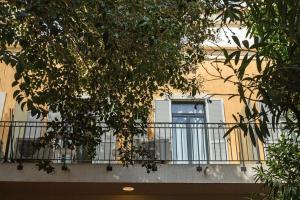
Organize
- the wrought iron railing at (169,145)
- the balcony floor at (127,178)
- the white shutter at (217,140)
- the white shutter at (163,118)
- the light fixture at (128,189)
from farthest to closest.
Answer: the white shutter at (163,118) < the white shutter at (217,140) < the wrought iron railing at (169,145) < the light fixture at (128,189) < the balcony floor at (127,178)

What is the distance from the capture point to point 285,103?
125 inches

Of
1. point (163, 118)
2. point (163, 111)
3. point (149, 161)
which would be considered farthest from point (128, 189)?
point (163, 111)

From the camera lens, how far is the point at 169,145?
33.9 ft

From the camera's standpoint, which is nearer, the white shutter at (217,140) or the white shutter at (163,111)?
the white shutter at (217,140)

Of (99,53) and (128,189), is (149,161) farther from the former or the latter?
(99,53)

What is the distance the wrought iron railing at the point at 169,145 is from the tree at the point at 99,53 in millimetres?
3037

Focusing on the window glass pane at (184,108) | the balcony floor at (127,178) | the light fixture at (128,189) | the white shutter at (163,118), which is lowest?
the light fixture at (128,189)

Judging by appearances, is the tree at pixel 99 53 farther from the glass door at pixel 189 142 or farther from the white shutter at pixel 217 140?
the white shutter at pixel 217 140

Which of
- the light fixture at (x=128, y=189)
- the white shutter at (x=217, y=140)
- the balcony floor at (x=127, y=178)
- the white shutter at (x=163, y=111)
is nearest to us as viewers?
the balcony floor at (x=127, y=178)

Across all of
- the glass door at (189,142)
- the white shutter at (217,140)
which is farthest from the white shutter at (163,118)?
the white shutter at (217,140)

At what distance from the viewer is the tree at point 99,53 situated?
520cm

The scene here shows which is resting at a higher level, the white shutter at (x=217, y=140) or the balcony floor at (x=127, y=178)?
the white shutter at (x=217, y=140)

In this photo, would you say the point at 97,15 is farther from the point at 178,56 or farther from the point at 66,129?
the point at 66,129

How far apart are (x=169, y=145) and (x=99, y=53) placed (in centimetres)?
453
